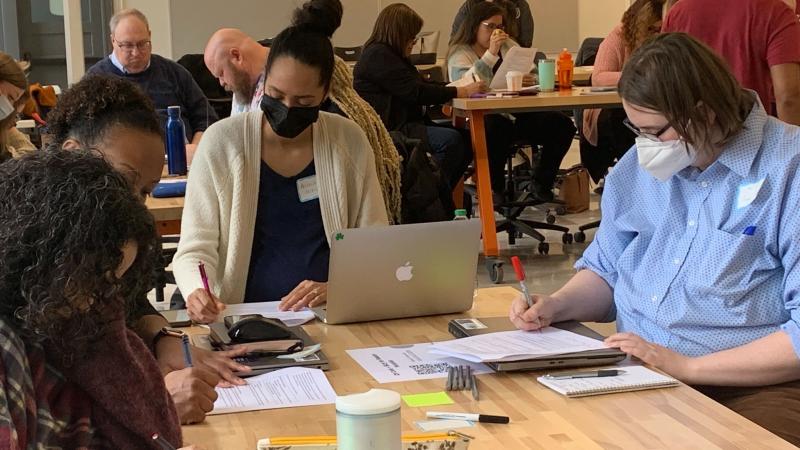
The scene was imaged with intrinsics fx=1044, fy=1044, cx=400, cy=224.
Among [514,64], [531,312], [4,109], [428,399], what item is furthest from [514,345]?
[514,64]

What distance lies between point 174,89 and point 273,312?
3254mm

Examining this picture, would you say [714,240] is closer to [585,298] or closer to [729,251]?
[729,251]

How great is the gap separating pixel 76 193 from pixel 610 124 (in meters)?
5.34

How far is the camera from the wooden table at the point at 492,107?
521cm

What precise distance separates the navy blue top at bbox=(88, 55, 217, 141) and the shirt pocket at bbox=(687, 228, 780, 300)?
361cm

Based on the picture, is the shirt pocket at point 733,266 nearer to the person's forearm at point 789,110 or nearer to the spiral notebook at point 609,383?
the spiral notebook at point 609,383

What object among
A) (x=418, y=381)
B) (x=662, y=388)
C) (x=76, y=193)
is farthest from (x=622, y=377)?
(x=76, y=193)

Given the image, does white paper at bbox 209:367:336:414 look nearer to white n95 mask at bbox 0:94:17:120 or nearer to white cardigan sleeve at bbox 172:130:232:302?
white cardigan sleeve at bbox 172:130:232:302

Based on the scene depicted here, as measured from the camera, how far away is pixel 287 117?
2514 mm

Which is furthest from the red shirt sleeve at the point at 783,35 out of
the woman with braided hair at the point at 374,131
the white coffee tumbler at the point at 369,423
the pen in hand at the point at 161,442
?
the pen in hand at the point at 161,442

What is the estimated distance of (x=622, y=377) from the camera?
174cm

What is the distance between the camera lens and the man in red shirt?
391 centimetres

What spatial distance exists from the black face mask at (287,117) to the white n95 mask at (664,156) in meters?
0.84

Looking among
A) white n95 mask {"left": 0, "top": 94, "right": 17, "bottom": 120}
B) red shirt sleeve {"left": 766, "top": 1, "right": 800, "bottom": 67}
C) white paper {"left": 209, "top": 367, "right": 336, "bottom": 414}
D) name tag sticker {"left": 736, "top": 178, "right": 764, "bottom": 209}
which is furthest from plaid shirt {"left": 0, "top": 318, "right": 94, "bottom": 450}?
red shirt sleeve {"left": 766, "top": 1, "right": 800, "bottom": 67}
